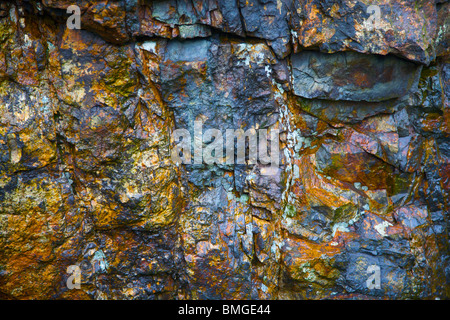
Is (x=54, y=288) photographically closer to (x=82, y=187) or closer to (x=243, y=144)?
(x=82, y=187)

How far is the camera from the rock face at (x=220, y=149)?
2.79m

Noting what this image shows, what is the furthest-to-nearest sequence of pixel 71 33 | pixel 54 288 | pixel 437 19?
pixel 54 288, pixel 437 19, pixel 71 33

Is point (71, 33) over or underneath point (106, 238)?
over

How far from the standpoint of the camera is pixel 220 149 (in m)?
3.12

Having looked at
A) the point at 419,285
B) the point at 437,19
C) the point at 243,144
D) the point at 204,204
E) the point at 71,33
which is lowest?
the point at 419,285

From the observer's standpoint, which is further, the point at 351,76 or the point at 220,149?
the point at 220,149

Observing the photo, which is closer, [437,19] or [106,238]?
[437,19]

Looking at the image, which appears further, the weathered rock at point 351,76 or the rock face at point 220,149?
the weathered rock at point 351,76

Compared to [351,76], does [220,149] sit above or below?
below

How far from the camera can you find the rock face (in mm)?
2791

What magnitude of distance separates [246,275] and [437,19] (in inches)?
115

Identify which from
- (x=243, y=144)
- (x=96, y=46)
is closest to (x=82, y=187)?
(x=96, y=46)

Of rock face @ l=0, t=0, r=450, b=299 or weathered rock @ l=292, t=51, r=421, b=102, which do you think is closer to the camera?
rock face @ l=0, t=0, r=450, b=299

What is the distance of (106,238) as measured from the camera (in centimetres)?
318
